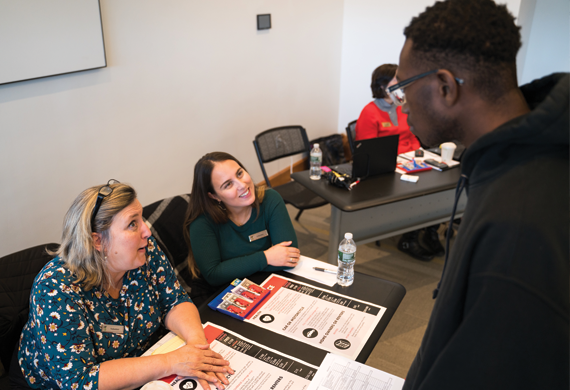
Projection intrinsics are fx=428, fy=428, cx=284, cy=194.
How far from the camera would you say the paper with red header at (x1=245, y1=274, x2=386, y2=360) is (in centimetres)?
140

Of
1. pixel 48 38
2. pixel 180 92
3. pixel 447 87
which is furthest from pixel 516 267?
pixel 180 92

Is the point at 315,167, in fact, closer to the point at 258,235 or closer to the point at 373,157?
the point at 373,157

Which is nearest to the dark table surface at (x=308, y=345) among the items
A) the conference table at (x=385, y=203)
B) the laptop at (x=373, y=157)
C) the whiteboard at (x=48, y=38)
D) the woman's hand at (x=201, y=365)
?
the woman's hand at (x=201, y=365)

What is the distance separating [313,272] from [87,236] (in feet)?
2.89

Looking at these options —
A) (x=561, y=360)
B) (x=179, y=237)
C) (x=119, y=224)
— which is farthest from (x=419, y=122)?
(x=179, y=237)

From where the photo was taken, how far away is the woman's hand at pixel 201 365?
49.3 inches

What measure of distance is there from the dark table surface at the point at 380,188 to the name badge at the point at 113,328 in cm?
133

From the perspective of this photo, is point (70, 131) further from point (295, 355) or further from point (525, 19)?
point (525, 19)

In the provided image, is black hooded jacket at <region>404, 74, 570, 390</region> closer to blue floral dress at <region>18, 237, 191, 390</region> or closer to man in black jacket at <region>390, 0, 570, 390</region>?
man in black jacket at <region>390, 0, 570, 390</region>

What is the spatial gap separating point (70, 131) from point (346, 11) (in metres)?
3.62

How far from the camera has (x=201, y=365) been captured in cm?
127

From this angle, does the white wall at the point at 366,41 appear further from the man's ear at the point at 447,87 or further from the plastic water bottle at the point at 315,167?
the man's ear at the point at 447,87

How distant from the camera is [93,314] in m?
1.38

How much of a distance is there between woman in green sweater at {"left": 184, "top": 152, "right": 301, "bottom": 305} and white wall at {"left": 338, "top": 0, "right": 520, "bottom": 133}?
136 inches
